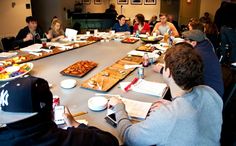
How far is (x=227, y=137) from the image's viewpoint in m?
1.44

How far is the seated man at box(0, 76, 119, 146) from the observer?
2.62ft

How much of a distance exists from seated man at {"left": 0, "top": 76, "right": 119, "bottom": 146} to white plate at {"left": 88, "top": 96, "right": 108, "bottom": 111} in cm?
56

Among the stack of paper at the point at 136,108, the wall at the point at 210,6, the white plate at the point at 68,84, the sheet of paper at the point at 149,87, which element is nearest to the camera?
the stack of paper at the point at 136,108

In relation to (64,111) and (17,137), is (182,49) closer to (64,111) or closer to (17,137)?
(64,111)

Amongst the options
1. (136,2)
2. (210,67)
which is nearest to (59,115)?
(210,67)

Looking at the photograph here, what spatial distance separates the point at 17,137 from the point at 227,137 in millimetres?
1247

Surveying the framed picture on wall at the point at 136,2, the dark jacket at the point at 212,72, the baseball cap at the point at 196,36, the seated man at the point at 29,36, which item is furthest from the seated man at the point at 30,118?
the framed picture on wall at the point at 136,2

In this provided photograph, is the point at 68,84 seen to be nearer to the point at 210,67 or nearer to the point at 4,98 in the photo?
the point at 4,98

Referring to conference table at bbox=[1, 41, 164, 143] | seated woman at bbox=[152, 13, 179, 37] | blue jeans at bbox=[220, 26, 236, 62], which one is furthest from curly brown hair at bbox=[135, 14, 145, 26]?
blue jeans at bbox=[220, 26, 236, 62]

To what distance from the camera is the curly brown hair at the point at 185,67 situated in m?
1.19

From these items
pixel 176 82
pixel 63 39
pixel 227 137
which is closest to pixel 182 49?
pixel 176 82

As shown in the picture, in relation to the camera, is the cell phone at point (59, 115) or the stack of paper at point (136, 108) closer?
the cell phone at point (59, 115)

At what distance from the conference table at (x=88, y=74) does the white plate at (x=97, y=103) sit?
0.03 meters

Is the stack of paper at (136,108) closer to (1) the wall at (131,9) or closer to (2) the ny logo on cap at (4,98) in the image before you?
(2) the ny logo on cap at (4,98)
